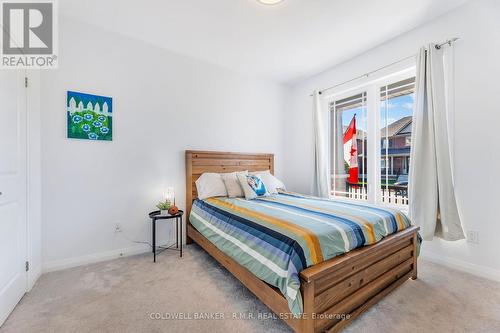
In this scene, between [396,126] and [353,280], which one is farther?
[396,126]

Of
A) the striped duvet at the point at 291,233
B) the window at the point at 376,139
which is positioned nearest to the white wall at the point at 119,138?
the striped duvet at the point at 291,233

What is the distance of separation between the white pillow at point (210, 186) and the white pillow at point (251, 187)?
27 cm

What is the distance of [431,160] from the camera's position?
2.35 meters

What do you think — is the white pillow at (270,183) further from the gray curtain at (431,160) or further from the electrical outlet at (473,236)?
the electrical outlet at (473,236)

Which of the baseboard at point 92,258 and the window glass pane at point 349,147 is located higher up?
the window glass pane at point 349,147

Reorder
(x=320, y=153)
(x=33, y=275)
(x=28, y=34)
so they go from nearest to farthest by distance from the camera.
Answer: (x=33, y=275), (x=28, y=34), (x=320, y=153)

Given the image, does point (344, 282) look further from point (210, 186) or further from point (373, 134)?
point (373, 134)

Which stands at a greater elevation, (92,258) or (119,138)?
(119,138)

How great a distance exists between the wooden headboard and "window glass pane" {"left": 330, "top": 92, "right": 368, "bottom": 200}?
1.09m

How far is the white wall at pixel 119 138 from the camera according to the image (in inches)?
89.5

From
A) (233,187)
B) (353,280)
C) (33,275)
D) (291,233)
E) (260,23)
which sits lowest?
(33,275)

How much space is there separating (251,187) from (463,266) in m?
2.33

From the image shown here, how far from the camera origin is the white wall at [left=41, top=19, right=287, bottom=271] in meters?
2.27

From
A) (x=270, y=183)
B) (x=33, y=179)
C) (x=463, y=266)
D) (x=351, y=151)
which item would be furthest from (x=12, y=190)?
(x=463, y=266)
